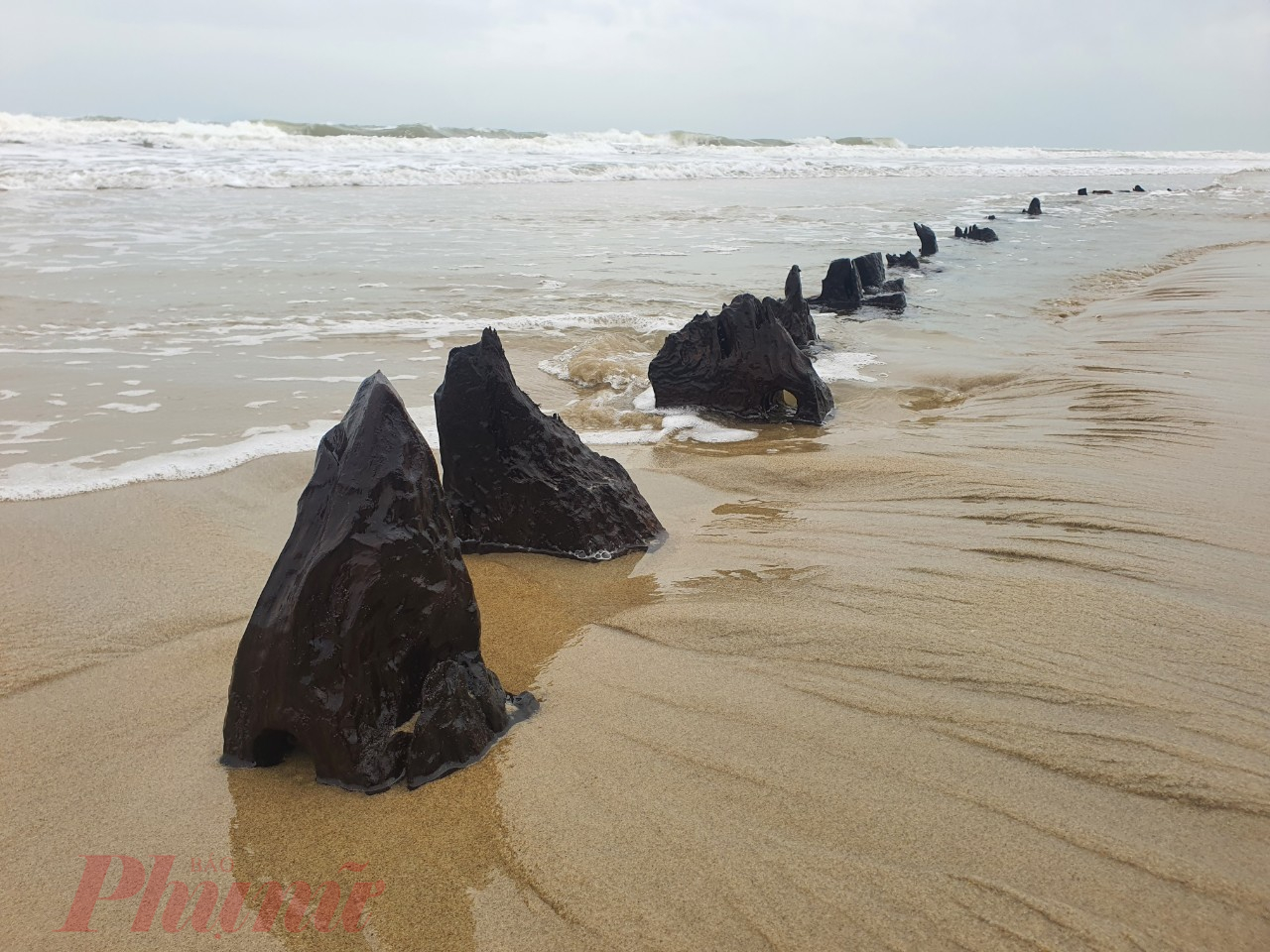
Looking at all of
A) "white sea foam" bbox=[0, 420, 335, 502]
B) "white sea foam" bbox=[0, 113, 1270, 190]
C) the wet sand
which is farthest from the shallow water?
"white sea foam" bbox=[0, 113, 1270, 190]

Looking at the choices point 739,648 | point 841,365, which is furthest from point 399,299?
point 739,648

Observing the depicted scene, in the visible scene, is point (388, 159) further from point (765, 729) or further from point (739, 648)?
point (765, 729)

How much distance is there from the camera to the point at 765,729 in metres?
2.20

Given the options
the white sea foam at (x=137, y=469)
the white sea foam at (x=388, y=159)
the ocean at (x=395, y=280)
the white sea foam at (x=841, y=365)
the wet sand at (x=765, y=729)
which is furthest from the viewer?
the white sea foam at (x=388, y=159)

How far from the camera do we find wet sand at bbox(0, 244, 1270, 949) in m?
1.65

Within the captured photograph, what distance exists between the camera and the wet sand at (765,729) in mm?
1654

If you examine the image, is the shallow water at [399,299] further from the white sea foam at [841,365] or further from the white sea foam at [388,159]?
the white sea foam at [388,159]

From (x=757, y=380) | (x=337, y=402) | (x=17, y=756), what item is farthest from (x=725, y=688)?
(x=337, y=402)

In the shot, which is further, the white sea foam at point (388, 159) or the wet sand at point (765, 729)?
the white sea foam at point (388, 159)

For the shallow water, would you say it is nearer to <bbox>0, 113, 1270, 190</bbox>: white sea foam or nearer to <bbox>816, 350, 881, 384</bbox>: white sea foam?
<bbox>816, 350, 881, 384</bbox>: white sea foam

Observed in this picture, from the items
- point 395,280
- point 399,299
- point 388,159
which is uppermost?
point 388,159

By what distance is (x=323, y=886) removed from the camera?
5.77 feet

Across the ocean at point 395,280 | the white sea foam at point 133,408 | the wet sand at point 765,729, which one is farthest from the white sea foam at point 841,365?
the white sea foam at point 133,408

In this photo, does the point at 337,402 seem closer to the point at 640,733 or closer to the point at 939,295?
the point at 640,733
